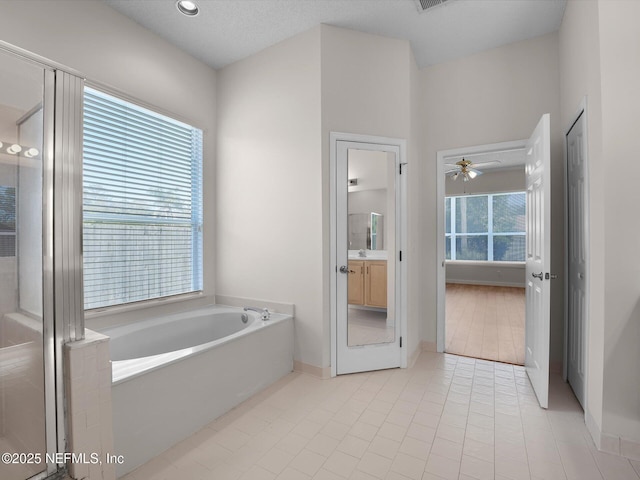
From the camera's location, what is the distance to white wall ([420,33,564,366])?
2682mm

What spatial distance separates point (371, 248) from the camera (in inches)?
108

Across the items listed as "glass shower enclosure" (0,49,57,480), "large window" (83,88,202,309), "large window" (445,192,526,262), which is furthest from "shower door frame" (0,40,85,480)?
"large window" (445,192,526,262)

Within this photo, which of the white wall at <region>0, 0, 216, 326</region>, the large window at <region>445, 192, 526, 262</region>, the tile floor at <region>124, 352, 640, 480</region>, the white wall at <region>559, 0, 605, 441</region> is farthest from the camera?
the large window at <region>445, 192, 526, 262</region>

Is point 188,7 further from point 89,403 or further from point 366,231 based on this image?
point 89,403

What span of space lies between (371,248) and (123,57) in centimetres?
256

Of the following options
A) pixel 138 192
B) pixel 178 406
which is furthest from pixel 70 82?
pixel 178 406

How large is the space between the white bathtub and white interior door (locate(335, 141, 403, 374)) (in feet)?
1.81

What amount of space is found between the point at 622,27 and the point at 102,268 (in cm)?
363

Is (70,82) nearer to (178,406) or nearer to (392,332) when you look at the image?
(178,406)

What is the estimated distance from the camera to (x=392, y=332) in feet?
9.05

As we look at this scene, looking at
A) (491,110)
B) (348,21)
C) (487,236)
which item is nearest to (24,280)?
(348,21)

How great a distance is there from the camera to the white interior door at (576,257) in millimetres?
2109

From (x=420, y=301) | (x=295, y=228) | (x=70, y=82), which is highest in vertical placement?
(x=70, y=82)

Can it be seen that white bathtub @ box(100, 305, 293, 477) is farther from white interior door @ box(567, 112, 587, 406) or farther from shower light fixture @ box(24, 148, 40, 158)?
white interior door @ box(567, 112, 587, 406)
